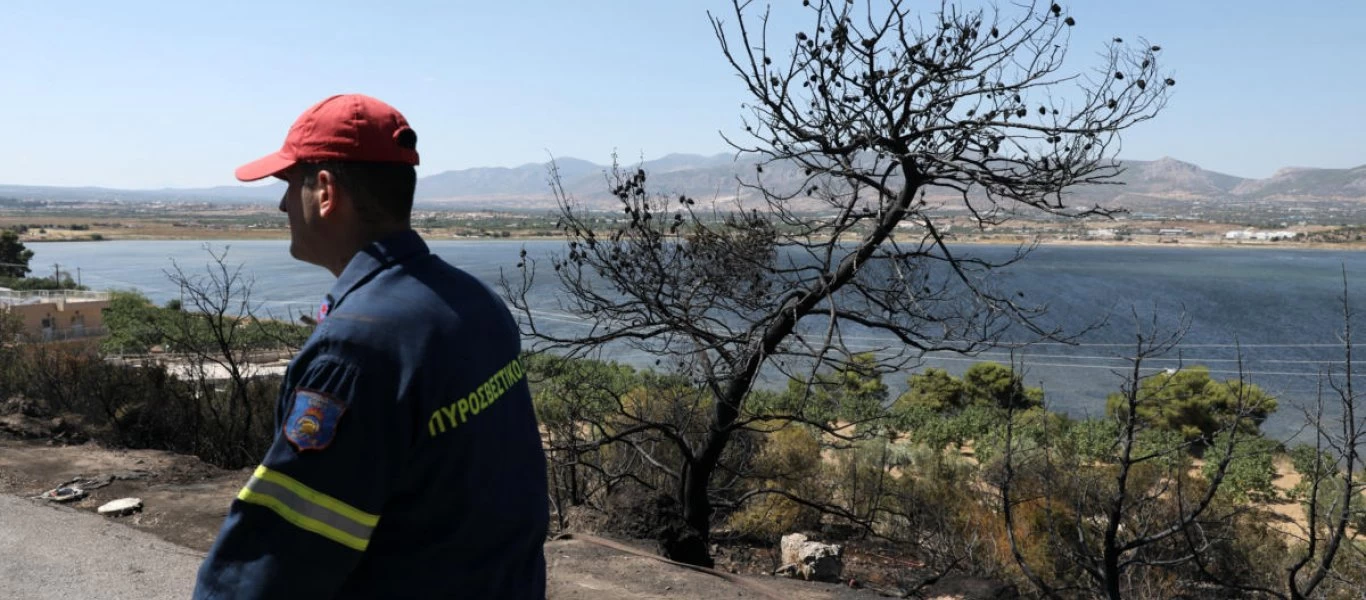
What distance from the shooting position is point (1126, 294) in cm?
6894

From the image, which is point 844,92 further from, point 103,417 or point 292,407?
point 103,417

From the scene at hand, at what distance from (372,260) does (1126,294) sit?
7452 cm

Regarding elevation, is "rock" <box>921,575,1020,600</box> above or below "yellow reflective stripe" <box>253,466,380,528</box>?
below

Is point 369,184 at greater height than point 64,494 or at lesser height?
greater

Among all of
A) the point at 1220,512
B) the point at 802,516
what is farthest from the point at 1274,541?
the point at 802,516

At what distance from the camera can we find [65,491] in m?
7.27

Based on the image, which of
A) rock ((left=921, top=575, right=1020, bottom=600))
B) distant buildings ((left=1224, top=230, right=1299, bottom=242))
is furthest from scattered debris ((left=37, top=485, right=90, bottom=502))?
distant buildings ((left=1224, top=230, right=1299, bottom=242))

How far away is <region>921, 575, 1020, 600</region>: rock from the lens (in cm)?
798

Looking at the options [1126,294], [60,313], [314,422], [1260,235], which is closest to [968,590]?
[314,422]

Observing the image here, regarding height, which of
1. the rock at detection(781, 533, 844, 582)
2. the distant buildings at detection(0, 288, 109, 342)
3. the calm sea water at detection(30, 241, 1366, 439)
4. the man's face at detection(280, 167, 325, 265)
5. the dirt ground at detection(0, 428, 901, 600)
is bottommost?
the calm sea water at detection(30, 241, 1366, 439)

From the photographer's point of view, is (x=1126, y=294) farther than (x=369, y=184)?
Yes

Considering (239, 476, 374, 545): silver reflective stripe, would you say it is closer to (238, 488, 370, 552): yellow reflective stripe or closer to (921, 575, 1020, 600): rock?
(238, 488, 370, 552): yellow reflective stripe

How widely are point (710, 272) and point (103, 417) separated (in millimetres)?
8079

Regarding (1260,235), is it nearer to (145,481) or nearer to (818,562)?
(818,562)
